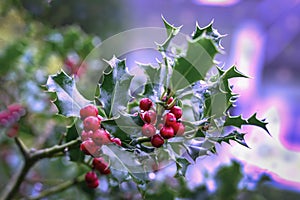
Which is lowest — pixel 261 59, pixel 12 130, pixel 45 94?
pixel 12 130

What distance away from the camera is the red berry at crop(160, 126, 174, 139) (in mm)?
380

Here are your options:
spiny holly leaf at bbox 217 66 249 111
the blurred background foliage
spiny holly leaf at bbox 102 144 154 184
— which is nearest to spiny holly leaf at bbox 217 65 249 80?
spiny holly leaf at bbox 217 66 249 111

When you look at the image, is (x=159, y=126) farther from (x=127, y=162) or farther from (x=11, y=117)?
(x=11, y=117)

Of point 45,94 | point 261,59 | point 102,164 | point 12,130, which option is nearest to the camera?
point 102,164

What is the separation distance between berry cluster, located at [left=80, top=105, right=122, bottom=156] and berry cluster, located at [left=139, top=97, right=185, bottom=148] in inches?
1.4

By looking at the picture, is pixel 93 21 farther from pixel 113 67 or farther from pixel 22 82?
pixel 113 67

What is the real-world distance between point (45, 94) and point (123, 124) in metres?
0.50

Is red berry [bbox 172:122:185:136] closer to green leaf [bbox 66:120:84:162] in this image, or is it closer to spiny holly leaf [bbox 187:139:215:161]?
spiny holly leaf [bbox 187:139:215:161]

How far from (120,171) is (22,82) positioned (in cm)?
63

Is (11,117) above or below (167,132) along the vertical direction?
above

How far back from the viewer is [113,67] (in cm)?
42

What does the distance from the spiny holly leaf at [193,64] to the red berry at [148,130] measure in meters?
0.04

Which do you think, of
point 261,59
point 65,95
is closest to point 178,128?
point 65,95

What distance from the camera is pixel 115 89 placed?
0.42 metres
